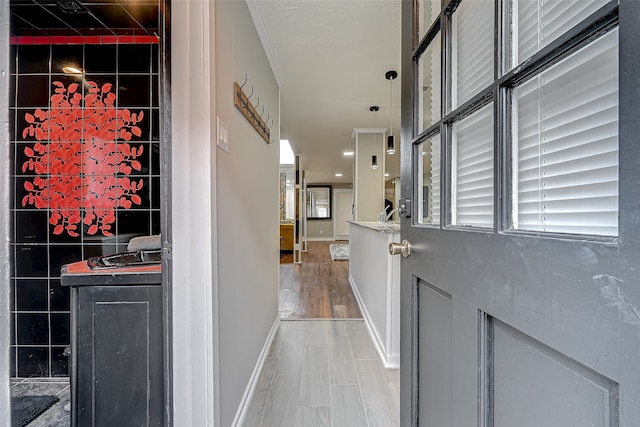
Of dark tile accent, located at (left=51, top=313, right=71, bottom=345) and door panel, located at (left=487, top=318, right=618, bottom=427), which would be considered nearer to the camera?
door panel, located at (left=487, top=318, right=618, bottom=427)

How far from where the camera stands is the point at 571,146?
0.45 metres

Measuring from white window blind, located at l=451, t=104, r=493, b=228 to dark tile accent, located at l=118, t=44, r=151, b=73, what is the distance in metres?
2.12

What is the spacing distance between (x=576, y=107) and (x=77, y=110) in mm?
2564

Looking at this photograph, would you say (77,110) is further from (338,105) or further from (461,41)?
(338,105)

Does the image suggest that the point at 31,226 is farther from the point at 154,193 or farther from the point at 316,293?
the point at 316,293

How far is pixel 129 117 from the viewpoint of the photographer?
1930 mm

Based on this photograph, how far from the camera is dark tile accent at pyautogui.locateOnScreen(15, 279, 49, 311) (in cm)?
191

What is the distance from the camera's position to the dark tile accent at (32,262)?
1902 mm

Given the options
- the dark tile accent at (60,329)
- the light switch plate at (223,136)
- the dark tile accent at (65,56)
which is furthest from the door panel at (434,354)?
the dark tile accent at (65,56)

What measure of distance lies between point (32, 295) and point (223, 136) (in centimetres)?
191

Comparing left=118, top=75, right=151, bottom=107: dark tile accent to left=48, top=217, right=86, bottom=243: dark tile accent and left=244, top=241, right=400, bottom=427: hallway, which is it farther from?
left=244, top=241, right=400, bottom=427: hallway

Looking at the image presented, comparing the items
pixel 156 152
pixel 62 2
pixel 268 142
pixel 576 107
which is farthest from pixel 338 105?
pixel 576 107

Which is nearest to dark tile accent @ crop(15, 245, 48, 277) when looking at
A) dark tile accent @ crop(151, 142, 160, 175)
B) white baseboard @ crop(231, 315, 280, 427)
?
dark tile accent @ crop(151, 142, 160, 175)

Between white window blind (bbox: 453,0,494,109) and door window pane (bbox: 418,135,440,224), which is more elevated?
white window blind (bbox: 453,0,494,109)
